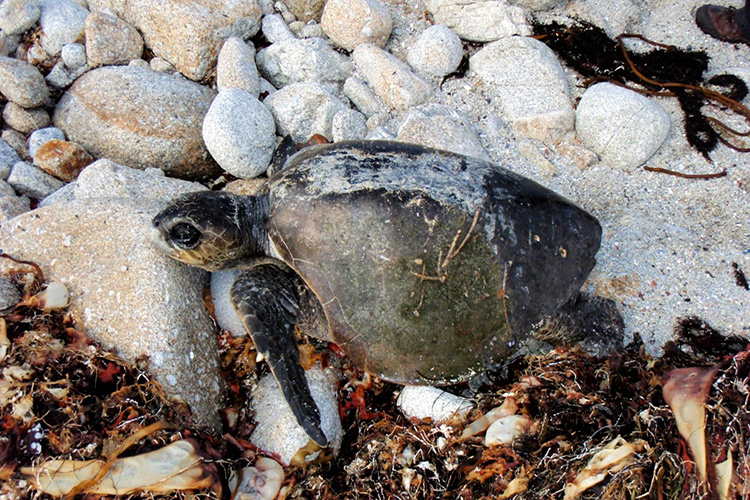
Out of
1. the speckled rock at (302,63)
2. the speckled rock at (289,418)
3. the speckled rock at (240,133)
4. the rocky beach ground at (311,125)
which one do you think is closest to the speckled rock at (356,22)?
the rocky beach ground at (311,125)

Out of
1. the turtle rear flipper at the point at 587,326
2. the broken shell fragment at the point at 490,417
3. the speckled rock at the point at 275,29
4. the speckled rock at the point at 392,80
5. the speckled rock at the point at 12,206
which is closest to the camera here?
the broken shell fragment at the point at 490,417

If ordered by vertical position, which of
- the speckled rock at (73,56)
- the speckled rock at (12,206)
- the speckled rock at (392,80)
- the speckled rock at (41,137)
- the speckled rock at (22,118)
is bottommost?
the speckled rock at (12,206)

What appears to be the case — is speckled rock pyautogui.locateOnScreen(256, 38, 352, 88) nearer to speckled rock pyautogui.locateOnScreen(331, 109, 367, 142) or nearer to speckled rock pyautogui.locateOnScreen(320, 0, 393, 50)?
Answer: speckled rock pyautogui.locateOnScreen(320, 0, 393, 50)

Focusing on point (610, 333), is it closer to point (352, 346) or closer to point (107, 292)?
point (352, 346)

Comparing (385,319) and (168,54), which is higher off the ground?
(168,54)

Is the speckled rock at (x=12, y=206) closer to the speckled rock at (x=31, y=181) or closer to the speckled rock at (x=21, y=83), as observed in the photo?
the speckled rock at (x=31, y=181)

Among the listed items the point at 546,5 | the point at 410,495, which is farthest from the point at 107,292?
the point at 546,5
